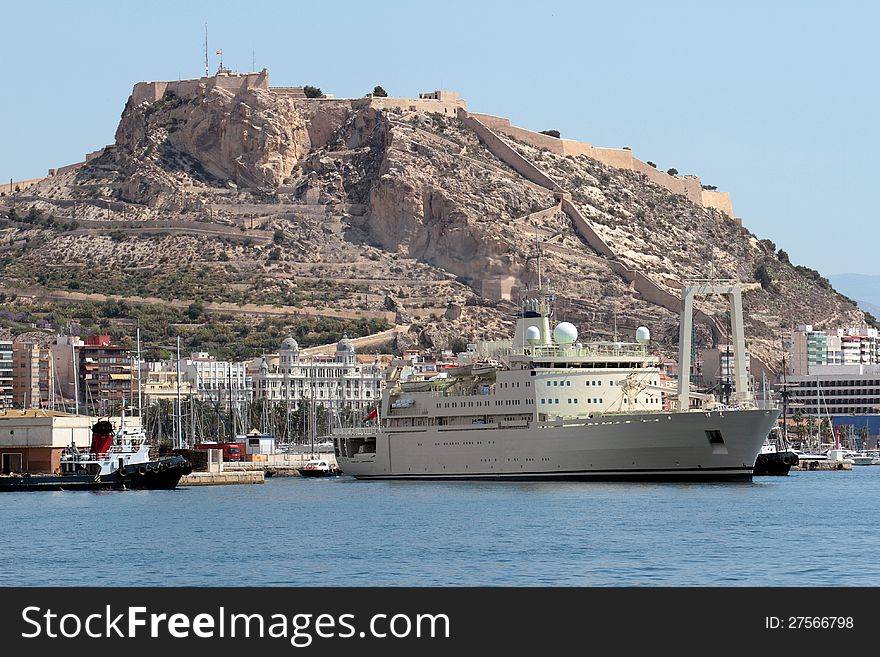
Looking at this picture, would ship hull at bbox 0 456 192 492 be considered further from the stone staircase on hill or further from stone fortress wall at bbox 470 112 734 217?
stone fortress wall at bbox 470 112 734 217

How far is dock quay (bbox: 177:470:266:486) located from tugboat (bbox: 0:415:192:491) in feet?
24.4

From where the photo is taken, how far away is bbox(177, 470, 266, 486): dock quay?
221 ft

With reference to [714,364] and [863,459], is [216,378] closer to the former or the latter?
[714,364]

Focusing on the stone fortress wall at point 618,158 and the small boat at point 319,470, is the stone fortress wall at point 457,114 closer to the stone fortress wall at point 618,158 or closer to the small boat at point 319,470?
the stone fortress wall at point 618,158

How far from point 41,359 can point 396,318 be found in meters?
22.8

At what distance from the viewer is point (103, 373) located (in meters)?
104

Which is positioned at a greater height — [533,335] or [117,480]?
[533,335]

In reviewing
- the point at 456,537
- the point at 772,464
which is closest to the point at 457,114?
the point at 772,464

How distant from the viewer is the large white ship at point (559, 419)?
5466 cm

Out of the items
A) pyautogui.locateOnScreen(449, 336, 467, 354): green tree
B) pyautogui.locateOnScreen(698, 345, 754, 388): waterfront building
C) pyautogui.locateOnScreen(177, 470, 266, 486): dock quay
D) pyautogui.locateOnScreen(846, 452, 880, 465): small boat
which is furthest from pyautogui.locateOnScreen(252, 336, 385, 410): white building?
pyautogui.locateOnScreen(177, 470, 266, 486): dock quay

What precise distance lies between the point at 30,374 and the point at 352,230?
93.6 ft

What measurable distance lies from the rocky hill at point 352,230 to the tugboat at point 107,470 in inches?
2070

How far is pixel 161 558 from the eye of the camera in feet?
110
